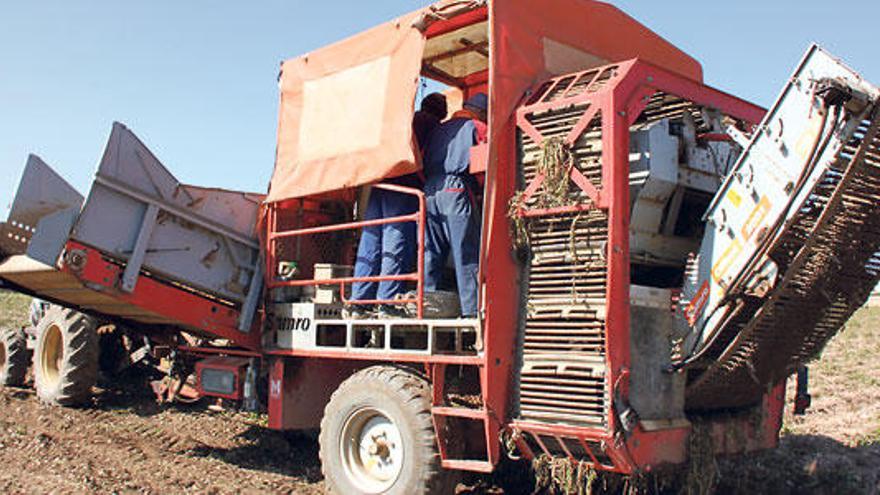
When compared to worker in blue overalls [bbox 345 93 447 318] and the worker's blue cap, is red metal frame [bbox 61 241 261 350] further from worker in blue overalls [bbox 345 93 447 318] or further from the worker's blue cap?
the worker's blue cap

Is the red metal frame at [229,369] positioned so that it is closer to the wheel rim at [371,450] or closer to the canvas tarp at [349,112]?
the canvas tarp at [349,112]

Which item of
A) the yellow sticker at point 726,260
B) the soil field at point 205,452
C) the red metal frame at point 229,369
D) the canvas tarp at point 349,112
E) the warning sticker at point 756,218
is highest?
the canvas tarp at point 349,112

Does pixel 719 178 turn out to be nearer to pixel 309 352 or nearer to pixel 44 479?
pixel 309 352

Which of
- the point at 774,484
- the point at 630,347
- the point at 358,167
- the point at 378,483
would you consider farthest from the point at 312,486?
the point at 774,484

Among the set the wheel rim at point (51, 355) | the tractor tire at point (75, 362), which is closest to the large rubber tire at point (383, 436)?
the tractor tire at point (75, 362)

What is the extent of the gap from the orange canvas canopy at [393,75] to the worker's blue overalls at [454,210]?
0.21 metres

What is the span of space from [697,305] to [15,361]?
30.3 ft

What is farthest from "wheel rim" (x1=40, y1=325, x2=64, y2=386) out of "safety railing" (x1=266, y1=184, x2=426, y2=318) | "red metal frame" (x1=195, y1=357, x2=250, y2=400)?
"safety railing" (x1=266, y1=184, x2=426, y2=318)

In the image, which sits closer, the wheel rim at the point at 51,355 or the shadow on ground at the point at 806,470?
the shadow on ground at the point at 806,470

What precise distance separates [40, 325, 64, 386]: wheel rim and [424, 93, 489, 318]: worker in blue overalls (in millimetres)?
5973

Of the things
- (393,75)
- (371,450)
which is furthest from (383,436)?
(393,75)

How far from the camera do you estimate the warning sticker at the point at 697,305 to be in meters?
5.13

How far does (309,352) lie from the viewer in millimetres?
6648

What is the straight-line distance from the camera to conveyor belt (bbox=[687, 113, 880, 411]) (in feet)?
14.9
